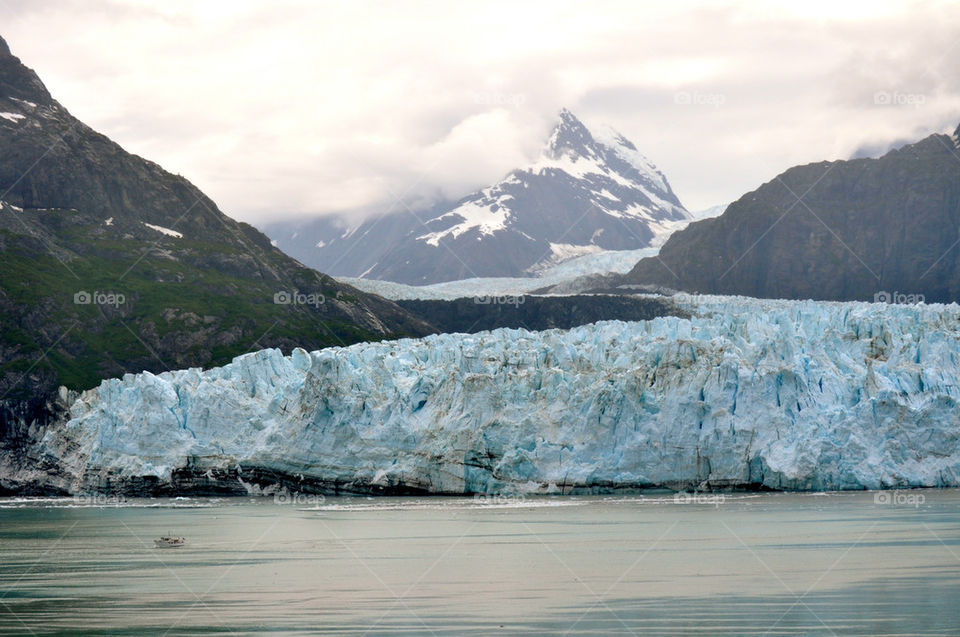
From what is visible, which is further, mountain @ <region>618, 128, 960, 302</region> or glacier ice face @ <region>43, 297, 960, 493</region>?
mountain @ <region>618, 128, 960, 302</region>

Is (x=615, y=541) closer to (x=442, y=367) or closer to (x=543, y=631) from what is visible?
(x=543, y=631)

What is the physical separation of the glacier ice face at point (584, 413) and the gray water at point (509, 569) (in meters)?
1.84

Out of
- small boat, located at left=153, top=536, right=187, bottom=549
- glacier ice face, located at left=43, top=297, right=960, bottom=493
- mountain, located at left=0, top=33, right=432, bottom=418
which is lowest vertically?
small boat, located at left=153, top=536, right=187, bottom=549

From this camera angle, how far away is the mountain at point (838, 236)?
515ft

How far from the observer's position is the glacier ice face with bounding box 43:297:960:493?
176ft

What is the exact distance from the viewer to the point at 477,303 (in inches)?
5846

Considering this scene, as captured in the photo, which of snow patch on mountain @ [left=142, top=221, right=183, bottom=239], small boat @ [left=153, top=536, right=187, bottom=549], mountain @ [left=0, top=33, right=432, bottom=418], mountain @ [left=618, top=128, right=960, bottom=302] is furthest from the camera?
mountain @ [left=618, top=128, right=960, bottom=302]

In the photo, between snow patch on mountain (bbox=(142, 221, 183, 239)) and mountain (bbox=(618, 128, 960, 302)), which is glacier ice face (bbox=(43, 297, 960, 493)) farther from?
mountain (bbox=(618, 128, 960, 302))

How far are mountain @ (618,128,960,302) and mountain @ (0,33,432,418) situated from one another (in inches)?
2028

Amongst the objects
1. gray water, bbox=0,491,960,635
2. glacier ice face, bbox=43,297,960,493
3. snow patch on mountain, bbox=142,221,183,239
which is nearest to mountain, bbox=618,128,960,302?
snow patch on mountain, bbox=142,221,183,239

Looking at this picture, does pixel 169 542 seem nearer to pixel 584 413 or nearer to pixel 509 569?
pixel 509 569

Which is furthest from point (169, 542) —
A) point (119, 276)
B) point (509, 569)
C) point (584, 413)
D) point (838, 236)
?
point (838, 236)

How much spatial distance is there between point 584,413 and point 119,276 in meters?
77.7

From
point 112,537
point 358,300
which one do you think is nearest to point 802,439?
point 112,537
